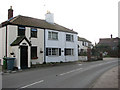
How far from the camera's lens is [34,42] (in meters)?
22.2

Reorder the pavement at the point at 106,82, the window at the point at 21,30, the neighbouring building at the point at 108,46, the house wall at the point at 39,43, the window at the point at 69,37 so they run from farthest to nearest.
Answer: the neighbouring building at the point at 108,46
the window at the point at 69,37
the house wall at the point at 39,43
the window at the point at 21,30
the pavement at the point at 106,82

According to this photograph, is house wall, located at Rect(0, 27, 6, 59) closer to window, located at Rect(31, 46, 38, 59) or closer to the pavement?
window, located at Rect(31, 46, 38, 59)

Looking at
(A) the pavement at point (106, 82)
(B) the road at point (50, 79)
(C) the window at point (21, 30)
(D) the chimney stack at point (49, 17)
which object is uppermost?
(D) the chimney stack at point (49, 17)

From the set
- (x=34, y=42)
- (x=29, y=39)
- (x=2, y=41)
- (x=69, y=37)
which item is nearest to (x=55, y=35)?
(x=69, y=37)

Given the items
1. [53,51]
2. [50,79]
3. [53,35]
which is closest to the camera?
[50,79]

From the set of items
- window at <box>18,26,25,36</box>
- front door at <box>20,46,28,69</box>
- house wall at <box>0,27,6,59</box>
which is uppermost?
window at <box>18,26,25,36</box>

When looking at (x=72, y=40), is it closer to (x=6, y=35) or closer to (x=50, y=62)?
(x=50, y=62)

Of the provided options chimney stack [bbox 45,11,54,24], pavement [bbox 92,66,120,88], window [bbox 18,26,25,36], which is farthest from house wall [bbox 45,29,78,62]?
pavement [bbox 92,66,120,88]

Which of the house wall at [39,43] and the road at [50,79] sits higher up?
the house wall at [39,43]

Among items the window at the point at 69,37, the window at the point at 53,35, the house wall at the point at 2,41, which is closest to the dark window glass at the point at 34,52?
the window at the point at 53,35

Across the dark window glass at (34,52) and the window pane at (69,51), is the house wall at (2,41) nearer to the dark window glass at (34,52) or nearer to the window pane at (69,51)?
the dark window glass at (34,52)

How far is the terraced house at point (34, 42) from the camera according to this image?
60.1 feet

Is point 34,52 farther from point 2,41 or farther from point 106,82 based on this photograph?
point 106,82

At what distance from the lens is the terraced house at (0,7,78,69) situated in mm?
18325
